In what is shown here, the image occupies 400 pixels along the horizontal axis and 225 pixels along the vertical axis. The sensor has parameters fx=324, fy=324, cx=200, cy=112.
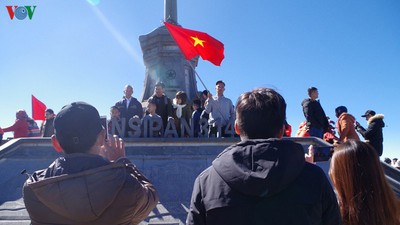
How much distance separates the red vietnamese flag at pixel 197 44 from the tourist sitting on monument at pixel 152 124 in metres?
2.01

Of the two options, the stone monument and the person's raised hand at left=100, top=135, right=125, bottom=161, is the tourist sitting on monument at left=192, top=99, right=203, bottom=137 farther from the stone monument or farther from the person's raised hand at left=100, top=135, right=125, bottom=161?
the person's raised hand at left=100, top=135, right=125, bottom=161

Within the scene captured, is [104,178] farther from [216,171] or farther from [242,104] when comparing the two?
[242,104]

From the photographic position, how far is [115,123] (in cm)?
920

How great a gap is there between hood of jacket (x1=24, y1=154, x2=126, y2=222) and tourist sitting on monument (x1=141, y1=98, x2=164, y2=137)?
23.4ft

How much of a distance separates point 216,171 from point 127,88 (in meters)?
8.83

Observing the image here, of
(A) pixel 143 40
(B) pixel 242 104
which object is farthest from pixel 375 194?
(A) pixel 143 40

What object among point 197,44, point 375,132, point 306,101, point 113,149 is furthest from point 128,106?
point 113,149

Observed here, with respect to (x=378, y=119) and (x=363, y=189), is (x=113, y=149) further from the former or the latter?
(x=378, y=119)

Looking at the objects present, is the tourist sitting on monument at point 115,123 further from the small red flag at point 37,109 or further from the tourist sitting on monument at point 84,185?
the tourist sitting on monument at point 84,185

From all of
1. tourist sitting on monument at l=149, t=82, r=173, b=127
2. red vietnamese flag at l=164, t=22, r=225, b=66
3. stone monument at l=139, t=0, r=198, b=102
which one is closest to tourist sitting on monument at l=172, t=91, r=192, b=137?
tourist sitting on monument at l=149, t=82, r=173, b=127

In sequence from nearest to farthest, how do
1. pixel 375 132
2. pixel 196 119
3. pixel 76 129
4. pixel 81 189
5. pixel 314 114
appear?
1. pixel 81 189
2. pixel 76 129
3. pixel 375 132
4. pixel 314 114
5. pixel 196 119

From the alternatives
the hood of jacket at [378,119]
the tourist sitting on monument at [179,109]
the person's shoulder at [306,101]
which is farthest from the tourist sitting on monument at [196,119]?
the hood of jacket at [378,119]

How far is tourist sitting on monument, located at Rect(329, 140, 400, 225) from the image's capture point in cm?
220

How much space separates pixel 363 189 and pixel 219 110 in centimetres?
728
